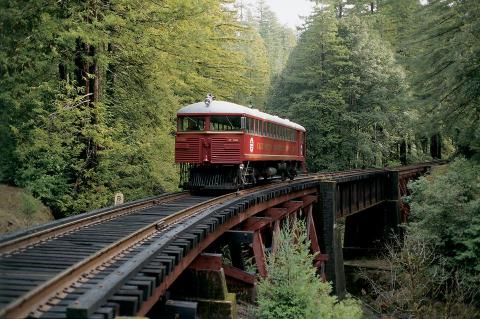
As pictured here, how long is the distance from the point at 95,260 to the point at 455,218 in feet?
45.3

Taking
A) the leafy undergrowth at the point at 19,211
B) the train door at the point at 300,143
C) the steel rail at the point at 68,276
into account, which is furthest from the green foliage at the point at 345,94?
the steel rail at the point at 68,276

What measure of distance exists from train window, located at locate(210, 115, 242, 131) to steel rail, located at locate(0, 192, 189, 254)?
2.88 m

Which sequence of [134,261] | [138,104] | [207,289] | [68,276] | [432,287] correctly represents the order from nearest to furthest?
1. [68,276]
2. [134,261]
3. [207,289]
4. [138,104]
5. [432,287]

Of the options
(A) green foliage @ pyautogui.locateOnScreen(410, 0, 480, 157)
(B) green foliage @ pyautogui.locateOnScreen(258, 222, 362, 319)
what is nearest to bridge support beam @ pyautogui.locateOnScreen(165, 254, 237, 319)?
(B) green foliage @ pyautogui.locateOnScreen(258, 222, 362, 319)

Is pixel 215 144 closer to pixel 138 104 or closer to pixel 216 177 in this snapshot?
pixel 216 177

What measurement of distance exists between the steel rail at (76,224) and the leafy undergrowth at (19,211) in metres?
2.78

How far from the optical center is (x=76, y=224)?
9.20 meters

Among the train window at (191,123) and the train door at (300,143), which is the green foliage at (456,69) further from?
the train window at (191,123)

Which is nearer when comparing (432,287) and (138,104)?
(138,104)

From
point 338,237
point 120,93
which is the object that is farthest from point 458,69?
point 120,93

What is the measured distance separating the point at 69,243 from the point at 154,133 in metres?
8.88

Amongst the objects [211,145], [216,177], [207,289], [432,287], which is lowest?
[432,287]

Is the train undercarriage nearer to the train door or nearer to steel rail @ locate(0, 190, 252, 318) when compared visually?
steel rail @ locate(0, 190, 252, 318)

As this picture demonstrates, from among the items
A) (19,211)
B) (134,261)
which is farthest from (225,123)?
(134,261)
